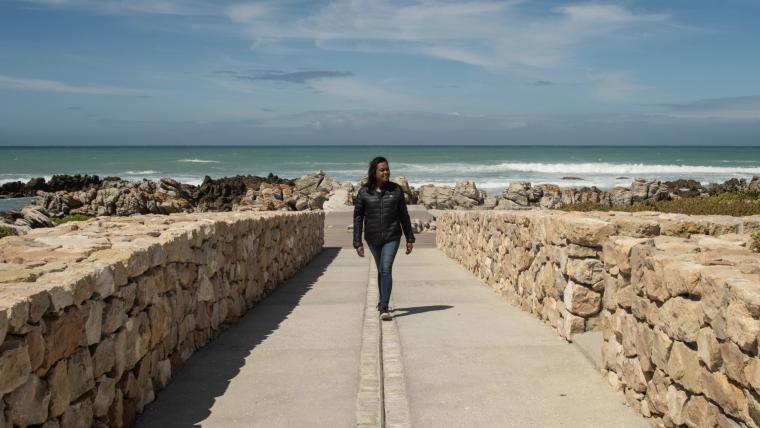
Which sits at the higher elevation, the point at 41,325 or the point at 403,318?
the point at 41,325

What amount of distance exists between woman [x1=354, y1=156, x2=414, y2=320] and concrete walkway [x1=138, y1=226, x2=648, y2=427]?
1.57 ft

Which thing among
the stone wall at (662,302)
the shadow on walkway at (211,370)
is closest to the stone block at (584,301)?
the stone wall at (662,302)

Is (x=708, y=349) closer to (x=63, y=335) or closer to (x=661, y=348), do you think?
(x=661, y=348)

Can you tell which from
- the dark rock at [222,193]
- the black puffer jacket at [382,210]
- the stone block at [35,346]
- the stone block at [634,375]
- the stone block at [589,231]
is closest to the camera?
the stone block at [35,346]

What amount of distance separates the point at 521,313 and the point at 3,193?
43056 mm

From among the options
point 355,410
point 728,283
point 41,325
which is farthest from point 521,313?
point 41,325

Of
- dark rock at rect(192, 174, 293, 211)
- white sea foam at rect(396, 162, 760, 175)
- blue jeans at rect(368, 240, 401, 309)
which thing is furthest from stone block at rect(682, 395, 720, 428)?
white sea foam at rect(396, 162, 760, 175)

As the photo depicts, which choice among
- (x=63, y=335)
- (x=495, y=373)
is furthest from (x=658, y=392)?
(x=63, y=335)

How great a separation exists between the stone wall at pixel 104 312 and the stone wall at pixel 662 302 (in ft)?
10.2

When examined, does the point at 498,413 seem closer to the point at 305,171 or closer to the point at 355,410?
the point at 355,410

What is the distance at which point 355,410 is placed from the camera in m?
4.63

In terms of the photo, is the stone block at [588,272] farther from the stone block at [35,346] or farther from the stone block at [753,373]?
the stone block at [35,346]

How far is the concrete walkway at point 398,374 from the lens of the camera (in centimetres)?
452

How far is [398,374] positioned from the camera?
5.41 m
